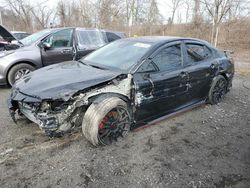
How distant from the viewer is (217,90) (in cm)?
469

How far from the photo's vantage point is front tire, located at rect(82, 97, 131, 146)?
286 centimetres

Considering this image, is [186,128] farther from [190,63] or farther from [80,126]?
[80,126]

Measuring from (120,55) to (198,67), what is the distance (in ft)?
4.74

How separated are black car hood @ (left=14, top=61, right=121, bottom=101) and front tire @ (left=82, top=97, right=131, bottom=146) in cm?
31

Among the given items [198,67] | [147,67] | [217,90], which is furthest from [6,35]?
[217,90]

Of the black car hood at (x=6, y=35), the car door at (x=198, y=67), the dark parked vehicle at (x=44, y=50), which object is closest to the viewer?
the car door at (x=198, y=67)

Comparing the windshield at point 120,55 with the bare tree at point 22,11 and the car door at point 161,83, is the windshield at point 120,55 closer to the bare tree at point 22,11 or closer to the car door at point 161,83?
the car door at point 161,83

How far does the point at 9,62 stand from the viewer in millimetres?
5387

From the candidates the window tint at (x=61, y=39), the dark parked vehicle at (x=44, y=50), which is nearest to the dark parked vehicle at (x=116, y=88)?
the dark parked vehicle at (x=44, y=50)

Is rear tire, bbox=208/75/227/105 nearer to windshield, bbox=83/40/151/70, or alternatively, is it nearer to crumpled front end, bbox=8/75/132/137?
windshield, bbox=83/40/151/70

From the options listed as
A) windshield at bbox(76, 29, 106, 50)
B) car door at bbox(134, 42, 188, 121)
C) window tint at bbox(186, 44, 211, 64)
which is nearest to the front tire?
car door at bbox(134, 42, 188, 121)

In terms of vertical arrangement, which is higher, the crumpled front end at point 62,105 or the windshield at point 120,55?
the windshield at point 120,55

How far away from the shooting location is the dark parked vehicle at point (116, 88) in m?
2.75

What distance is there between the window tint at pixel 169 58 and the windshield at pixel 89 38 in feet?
11.1
